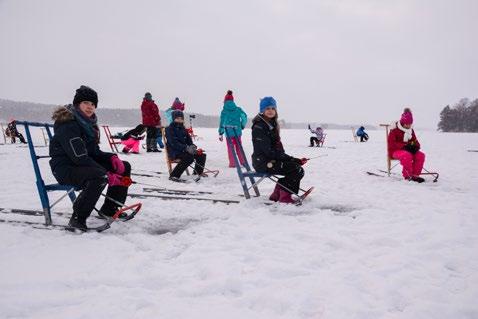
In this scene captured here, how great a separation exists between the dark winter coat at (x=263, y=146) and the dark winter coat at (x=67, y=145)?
236 cm

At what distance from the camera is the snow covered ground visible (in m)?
2.29

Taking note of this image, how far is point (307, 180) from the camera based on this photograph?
7.48m

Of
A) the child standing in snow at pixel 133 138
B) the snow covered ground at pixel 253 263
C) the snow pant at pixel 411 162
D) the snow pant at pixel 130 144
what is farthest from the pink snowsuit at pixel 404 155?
the snow pant at pixel 130 144

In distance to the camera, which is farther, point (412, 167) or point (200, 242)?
point (412, 167)

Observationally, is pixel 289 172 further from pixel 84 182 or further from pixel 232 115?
pixel 232 115

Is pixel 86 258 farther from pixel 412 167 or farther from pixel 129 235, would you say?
pixel 412 167

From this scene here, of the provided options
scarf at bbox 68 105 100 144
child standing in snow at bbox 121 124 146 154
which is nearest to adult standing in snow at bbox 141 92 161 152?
child standing in snow at bbox 121 124 146 154

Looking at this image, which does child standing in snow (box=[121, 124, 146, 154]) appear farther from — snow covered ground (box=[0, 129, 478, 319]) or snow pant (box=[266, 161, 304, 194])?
snow pant (box=[266, 161, 304, 194])

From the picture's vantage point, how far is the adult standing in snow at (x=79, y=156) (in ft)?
12.3

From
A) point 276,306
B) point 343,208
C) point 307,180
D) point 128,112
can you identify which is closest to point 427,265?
point 276,306

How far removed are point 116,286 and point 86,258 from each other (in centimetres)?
68

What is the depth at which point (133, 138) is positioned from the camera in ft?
40.4

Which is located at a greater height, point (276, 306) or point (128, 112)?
point (128, 112)

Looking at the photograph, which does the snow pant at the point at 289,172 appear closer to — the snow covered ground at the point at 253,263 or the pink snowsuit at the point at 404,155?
the snow covered ground at the point at 253,263
